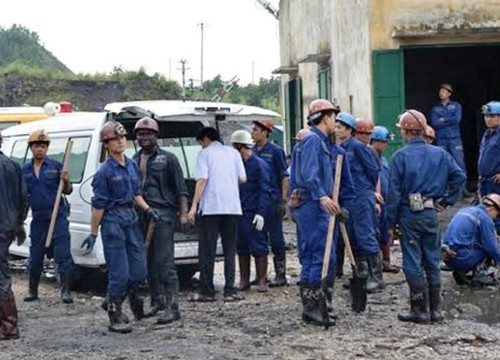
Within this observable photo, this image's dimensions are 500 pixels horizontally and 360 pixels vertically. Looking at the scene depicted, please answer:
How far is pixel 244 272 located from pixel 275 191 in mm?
Result: 953

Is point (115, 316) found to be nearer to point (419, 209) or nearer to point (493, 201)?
point (419, 209)

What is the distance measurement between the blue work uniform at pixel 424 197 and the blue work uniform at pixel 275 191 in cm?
220

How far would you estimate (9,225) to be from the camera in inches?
326

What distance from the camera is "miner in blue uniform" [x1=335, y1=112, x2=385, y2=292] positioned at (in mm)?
9211

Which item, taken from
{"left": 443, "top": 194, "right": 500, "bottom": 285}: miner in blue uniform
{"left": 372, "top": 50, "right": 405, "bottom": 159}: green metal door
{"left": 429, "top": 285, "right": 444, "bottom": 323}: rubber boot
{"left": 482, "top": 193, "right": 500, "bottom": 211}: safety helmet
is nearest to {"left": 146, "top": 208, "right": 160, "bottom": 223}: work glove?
{"left": 429, "top": 285, "right": 444, "bottom": 323}: rubber boot

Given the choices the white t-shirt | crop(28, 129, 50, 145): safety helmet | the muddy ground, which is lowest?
the muddy ground

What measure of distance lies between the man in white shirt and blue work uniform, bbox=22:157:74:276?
58.0 inches

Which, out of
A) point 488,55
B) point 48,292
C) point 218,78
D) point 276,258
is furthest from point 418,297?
point 218,78

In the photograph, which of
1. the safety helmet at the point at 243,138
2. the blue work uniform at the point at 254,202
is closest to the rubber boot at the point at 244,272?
the blue work uniform at the point at 254,202

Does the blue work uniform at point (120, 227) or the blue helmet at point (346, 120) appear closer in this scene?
the blue work uniform at point (120, 227)

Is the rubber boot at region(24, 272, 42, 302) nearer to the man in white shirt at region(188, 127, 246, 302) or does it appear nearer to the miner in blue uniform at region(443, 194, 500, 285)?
the man in white shirt at region(188, 127, 246, 302)

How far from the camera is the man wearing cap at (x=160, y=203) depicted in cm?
870

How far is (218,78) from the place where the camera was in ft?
209

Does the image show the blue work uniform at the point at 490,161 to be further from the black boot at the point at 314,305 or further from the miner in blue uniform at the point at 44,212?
the miner in blue uniform at the point at 44,212
